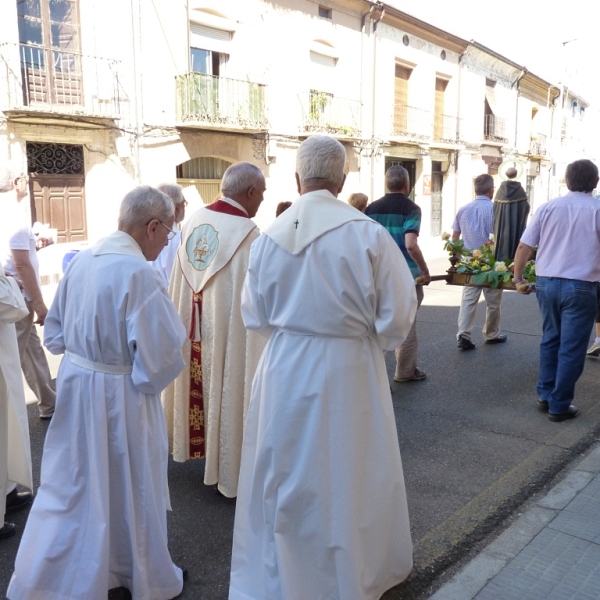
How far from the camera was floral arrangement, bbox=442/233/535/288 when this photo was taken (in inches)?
232

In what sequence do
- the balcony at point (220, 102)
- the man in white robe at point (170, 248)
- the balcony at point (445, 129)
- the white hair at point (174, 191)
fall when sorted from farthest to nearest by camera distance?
1. the balcony at point (445, 129)
2. the balcony at point (220, 102)
3. the white hair at point (174, 191)
4. the man in white robe at point (170, 248)

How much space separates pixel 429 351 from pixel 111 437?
508cm

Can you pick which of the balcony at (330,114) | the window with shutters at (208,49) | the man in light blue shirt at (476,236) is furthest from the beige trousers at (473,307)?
the balcony at (330,114)

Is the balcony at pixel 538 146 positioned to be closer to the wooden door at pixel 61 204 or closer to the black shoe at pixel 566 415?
the wooden door at pixel 61 204

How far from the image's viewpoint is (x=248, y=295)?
2.83 m

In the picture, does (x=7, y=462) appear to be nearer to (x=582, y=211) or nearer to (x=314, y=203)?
(x=314, y=203)

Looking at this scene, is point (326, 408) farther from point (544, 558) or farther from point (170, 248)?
point (170, 248)

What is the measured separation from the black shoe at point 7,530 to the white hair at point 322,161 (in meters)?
2.29

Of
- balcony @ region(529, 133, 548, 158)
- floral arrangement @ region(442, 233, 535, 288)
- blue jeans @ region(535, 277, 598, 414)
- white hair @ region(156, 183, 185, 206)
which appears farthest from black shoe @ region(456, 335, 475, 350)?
balcony @ region(529, 133, 548, 158)

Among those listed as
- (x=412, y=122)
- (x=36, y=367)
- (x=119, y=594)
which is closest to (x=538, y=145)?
(x=412, y=122)

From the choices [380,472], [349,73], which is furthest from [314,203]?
[349,73]

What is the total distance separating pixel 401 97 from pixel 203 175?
881 centimetres

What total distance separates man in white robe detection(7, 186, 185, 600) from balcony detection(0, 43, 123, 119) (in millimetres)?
11101

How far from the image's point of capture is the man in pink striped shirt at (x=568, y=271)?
4.70 metres
